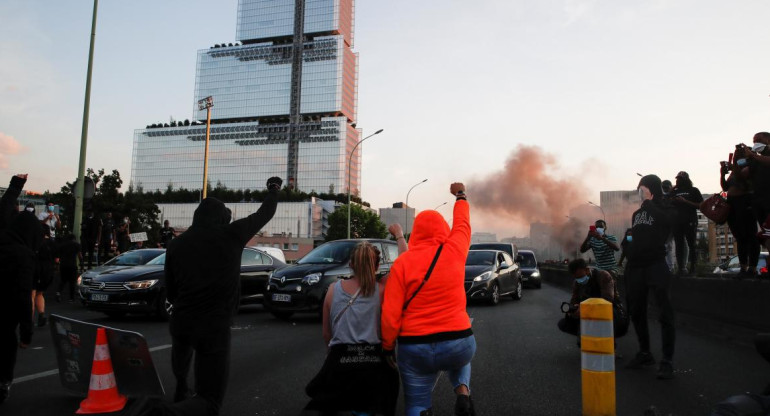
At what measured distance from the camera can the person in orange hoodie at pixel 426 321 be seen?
139 inches

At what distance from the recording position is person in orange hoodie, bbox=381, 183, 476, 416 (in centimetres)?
354

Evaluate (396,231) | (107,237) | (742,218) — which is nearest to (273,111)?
(107,237)

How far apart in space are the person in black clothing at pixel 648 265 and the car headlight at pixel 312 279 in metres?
5.75

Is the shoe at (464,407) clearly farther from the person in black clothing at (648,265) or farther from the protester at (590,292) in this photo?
the protester at (590,292)

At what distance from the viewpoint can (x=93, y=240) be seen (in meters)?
16.6

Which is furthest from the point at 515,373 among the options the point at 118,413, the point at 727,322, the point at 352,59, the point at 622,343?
the point at 352,59

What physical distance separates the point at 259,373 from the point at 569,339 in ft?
15.2

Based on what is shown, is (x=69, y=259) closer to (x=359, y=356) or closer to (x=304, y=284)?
(x=304, y=284)

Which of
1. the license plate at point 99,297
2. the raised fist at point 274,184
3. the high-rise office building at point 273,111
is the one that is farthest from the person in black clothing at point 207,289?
the high-rise office building at point 273,111

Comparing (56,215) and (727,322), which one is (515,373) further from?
(56,215)

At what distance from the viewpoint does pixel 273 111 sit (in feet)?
484

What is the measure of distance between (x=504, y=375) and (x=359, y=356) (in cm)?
252

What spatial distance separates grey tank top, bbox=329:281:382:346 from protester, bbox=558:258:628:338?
11.7ft

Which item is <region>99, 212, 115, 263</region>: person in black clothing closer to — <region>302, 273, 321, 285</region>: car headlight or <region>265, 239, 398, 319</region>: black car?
<region>265, 239, 398, 319</region>: black car
